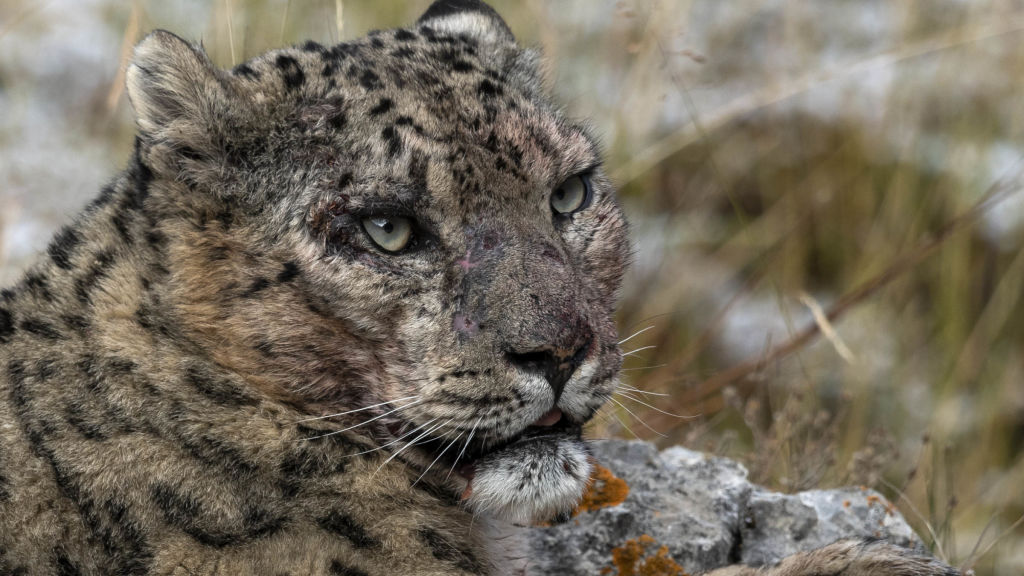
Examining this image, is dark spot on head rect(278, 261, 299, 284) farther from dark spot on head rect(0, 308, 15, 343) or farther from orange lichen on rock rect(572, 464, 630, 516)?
orange lichen on rock rect(572, 464, 630, 516)

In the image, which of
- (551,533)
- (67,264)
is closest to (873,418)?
(551,533)

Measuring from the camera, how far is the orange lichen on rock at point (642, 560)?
4777 mm

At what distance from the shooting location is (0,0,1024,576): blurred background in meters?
10.1

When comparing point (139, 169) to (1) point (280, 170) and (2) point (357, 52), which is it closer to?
(1) point (280, 170)

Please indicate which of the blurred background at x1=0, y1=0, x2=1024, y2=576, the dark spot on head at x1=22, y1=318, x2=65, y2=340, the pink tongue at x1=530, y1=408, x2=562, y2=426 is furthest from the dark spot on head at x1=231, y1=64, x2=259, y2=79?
the blurred background at x1=0, y1=0, x2=1024, y2=576

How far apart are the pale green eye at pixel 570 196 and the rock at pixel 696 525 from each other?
1083 mm

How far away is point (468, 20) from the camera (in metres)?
5.41

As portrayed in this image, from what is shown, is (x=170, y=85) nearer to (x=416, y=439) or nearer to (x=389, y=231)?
(x=389, y=231)

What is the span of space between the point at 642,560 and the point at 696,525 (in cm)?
32

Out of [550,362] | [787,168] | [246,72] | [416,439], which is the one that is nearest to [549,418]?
[550,362]

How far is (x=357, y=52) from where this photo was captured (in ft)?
14.8

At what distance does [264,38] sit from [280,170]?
7.43 metres

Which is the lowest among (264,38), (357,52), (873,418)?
(873,418)

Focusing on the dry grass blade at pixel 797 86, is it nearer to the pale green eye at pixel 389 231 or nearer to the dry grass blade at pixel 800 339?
the dry grass blade at pixel 800 339
